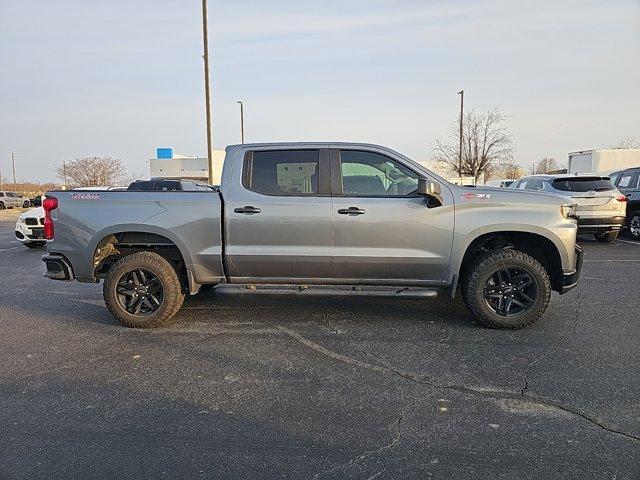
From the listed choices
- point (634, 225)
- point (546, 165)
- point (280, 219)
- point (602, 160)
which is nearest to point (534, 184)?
point (634, 225)

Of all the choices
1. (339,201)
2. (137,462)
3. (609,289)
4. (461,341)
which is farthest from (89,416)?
(609,289)

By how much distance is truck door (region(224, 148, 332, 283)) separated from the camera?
4.82 meters

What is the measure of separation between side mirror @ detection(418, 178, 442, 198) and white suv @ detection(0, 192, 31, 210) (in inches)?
1597

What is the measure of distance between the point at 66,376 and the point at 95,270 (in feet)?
5.26

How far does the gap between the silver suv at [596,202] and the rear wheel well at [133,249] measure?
907 cm

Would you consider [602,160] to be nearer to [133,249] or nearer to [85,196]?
[133,249]

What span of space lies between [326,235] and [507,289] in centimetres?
205

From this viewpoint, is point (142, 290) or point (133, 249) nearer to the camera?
Result: point (142, 290)

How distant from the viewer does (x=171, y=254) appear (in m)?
5.26

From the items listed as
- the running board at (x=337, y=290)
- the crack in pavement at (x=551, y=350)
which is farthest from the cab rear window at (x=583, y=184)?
the running board at (x=337, y=290)

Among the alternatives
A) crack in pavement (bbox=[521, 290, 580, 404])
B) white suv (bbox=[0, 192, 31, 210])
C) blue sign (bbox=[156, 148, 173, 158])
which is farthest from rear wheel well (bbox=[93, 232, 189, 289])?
blue sign (bbox=[156, 148, 173, 158])

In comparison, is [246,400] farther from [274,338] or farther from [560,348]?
[560,348]

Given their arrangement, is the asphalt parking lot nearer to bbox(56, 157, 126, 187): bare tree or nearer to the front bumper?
the front bumper

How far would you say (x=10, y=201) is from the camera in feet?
128
